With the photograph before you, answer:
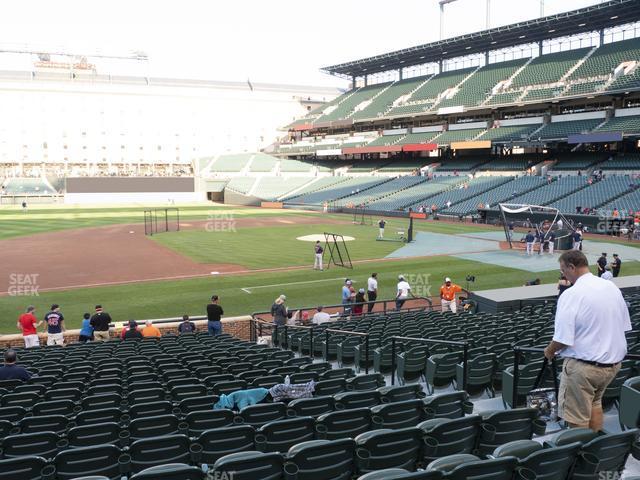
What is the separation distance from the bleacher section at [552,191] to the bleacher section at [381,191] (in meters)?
18.7

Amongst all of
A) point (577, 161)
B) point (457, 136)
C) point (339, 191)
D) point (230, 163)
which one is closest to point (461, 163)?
point (457, 136)

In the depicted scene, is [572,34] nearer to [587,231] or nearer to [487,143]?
[487,143]

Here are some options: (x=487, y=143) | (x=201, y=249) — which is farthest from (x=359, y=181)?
(x=201, y=249)

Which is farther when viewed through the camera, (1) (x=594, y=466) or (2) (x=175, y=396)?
(2) (x=175, y=396)

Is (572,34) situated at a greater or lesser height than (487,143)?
greater

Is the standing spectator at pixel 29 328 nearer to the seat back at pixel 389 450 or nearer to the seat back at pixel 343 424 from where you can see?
the seat back at pixel 343 424

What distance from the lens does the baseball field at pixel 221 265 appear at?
78.5 feet

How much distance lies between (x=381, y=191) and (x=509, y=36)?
88.9 feet

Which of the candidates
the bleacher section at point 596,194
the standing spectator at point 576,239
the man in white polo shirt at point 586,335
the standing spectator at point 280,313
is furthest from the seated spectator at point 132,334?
the bleacher section at point 596,194

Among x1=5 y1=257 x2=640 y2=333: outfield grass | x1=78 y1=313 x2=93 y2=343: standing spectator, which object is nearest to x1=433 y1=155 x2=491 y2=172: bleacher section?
x1=5 y1=257 x2=640 y2=333: outfield grass

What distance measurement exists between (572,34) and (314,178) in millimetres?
42790

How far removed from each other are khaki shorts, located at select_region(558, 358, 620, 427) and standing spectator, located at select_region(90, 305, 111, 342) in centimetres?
1457

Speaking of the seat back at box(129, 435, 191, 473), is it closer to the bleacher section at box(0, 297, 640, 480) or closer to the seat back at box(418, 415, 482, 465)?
the bleacher section at box(0, 297, 640, 480)

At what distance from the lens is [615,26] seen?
67000 mm
